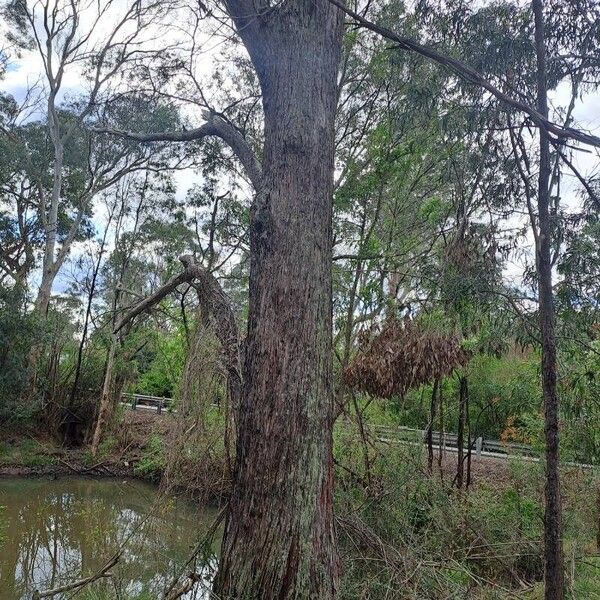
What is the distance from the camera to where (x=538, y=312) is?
4.11m

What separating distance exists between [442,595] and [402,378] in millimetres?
2154

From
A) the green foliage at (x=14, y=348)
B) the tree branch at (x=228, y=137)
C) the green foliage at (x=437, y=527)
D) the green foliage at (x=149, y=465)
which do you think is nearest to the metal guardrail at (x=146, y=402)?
the green foliage at (x=149, y=465)

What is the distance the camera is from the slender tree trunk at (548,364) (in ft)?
11.5

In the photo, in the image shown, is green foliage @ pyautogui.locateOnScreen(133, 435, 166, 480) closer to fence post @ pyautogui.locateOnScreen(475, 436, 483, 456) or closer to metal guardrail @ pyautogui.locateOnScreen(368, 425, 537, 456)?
metal guardrail @ pyautogui.locateOnScreen(368, 425, 537, 456)

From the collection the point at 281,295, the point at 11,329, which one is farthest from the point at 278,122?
the point at 11,329

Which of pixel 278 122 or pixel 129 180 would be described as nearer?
pixel 278 122

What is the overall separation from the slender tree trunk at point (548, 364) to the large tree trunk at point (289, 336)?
4.92 ft

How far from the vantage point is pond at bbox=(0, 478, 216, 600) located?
4.31 meters

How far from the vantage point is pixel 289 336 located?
10.2 ft

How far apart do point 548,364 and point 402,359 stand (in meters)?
1.72

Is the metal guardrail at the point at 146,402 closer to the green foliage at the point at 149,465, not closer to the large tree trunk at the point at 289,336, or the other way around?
the green foliage at the point at 149,465

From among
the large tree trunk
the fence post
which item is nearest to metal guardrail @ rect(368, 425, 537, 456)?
the fence post

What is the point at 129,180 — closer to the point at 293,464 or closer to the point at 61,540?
the point at 61,540

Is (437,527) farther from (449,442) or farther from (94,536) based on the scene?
(449,442)
